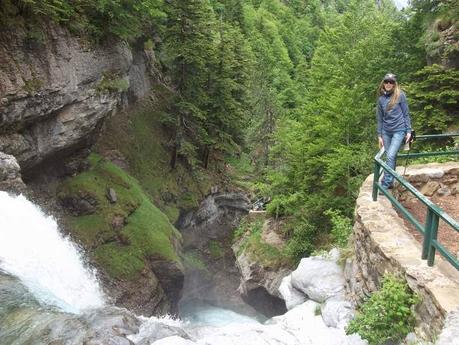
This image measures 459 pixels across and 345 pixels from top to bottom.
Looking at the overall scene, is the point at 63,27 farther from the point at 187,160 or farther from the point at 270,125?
the point at 270,125

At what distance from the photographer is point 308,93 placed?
96.5 feet

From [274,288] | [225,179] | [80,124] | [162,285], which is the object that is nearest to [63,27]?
[80,124]

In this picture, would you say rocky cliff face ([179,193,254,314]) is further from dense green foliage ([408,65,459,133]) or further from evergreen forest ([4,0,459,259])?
dense green foliage ([408,65,459,133])

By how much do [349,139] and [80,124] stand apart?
11.0 metres

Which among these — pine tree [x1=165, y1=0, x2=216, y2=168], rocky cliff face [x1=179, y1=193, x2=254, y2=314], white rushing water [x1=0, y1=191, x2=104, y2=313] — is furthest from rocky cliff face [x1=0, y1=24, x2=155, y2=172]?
rocky cliff face [x1=179, y1=193, x2=254, y2=314]

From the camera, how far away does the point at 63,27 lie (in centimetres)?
1884

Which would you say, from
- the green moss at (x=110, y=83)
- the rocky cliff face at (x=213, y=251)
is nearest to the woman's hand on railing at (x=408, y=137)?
the green moss at (x=110, y=83)

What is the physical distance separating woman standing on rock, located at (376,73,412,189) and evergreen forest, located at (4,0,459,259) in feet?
9.33

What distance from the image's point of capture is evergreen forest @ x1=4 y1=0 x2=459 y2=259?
16.1 m

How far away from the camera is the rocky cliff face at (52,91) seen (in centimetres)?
1658

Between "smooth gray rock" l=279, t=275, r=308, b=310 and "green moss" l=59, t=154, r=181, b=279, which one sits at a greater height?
"smooth gray rock" l=279, t=275, r=308, b=310

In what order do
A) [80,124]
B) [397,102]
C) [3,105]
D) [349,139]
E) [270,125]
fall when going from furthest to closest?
[270,125], [80,124], [349,139], [3,105], [397,102]

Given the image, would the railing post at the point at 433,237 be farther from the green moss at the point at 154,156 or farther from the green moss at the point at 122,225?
the green moss at the point at 154,156

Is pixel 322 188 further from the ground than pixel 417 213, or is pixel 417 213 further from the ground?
pixel 417 213
